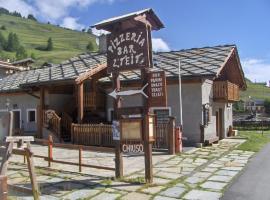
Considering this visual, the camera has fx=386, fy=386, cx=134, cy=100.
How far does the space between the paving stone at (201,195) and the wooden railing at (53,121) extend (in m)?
12.5

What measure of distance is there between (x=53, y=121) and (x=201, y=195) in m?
13.4

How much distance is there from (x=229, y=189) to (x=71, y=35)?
533 feet

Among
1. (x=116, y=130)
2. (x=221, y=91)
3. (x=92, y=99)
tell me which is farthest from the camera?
(x=221, y=91)

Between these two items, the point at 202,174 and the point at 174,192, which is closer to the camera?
the point at 174,192

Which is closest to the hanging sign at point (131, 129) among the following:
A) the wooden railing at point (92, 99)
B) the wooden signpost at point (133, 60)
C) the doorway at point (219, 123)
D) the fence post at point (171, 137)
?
the wooden signpost at point (133, 60)

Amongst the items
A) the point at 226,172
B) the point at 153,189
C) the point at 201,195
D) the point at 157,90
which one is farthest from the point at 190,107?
the point at 201,195

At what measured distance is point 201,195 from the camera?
838 centimetres

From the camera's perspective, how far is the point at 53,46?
452ft

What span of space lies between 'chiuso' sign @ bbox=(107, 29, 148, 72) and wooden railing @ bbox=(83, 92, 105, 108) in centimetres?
1056

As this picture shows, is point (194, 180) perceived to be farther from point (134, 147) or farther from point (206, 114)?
point (206, 114)

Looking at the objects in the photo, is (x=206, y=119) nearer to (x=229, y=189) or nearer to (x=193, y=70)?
(x=193, y=70)

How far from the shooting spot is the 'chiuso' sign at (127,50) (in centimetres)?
962

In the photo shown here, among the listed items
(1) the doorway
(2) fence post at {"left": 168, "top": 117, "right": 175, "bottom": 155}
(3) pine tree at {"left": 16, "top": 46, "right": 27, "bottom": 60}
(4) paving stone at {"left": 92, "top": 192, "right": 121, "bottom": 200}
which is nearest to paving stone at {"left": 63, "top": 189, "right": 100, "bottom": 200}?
(4) paving stone at {"left": 92, "top": 192, "right": 121, "bottom": 200}

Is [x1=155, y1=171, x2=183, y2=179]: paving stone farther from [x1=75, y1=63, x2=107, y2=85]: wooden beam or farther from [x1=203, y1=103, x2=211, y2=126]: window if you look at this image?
[x1=75, y1=63, x2=107, y2=85]: wooden beam
